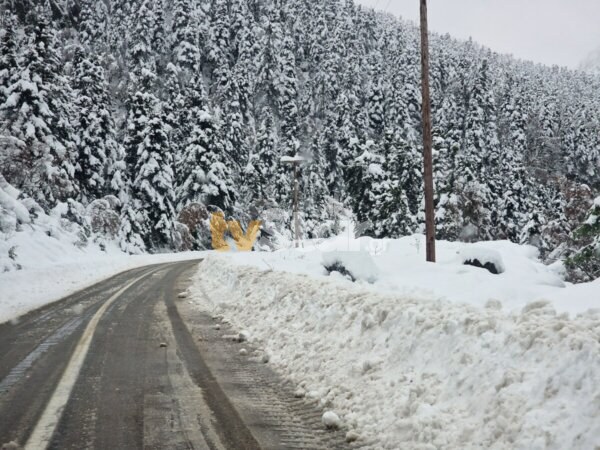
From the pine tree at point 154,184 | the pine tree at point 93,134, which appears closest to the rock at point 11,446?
the pine tree at point 93,134

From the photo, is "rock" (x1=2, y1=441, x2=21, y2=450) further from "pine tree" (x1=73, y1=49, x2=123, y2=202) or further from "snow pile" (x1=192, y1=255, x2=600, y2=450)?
"pine tree" (x1=73, y1=49, x2=123, y2=202)

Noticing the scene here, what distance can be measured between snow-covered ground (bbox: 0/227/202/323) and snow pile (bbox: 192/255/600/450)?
786cm

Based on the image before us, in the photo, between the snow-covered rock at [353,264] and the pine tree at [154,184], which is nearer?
the snow-covered rock at [353,264]

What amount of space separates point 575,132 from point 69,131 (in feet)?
280

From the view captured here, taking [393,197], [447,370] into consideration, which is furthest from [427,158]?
[393,197]

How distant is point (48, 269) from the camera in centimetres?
1845

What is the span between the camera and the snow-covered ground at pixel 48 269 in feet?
42.6

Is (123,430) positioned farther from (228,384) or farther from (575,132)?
(575,132)

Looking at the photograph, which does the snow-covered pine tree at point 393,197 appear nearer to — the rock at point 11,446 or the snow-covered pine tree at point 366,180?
the snow-covered pine tree at point 366,180

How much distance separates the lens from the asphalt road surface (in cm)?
412

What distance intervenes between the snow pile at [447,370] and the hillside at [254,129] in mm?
14932

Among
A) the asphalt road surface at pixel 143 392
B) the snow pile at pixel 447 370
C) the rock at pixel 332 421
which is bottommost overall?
the rock at pixel 332 421

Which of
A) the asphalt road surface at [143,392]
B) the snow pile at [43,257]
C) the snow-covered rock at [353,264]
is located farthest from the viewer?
the snow pile at [43,257]

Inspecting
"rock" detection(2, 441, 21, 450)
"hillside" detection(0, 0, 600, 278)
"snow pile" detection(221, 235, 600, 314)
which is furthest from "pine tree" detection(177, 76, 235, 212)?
"rock" detection(2, 441, 21, 450)
